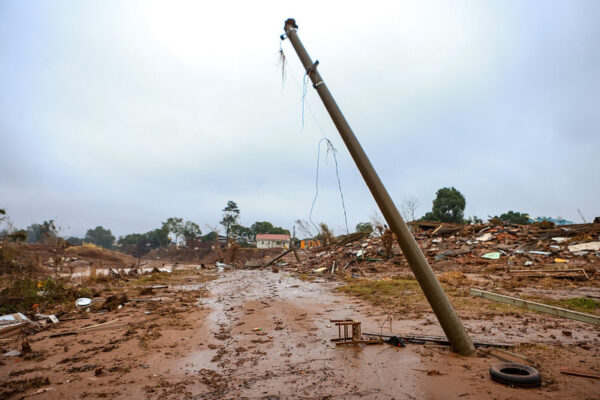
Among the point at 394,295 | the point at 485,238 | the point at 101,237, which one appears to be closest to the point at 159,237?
the point at 101,237

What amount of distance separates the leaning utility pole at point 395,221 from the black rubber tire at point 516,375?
570 millimetres

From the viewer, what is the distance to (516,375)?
9.95 ft

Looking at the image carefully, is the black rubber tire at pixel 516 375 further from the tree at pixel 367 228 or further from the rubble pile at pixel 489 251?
the tree at pixel 367 228

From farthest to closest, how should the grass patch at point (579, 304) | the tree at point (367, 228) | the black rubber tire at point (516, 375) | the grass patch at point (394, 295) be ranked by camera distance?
the tree at point (367, 228) → the grass patch at point (394, 295) → the grass patch at point (579, 304) → the black rubber tire at point (516, 375)

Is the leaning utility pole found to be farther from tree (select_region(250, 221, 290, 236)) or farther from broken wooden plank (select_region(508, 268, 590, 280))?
tree (select_region(250, 221, 290, 236))

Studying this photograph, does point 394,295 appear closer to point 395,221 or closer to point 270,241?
point 395,221

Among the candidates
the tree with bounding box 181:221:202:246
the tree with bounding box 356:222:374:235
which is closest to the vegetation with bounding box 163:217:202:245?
the tree with bounding box 181:221:202:246

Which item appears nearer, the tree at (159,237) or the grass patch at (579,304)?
the grass patch at (579,304)

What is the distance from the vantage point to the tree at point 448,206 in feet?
132

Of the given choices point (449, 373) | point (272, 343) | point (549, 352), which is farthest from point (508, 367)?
point (272, 343)

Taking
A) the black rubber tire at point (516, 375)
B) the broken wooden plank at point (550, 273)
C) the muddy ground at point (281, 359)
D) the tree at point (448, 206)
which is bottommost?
the muddy ground at point (281, 359)

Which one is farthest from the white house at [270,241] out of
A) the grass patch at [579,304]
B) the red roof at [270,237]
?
the grass patch at [579,304]

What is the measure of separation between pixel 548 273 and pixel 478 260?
366 cm

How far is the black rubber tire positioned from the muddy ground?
3.2 inches
